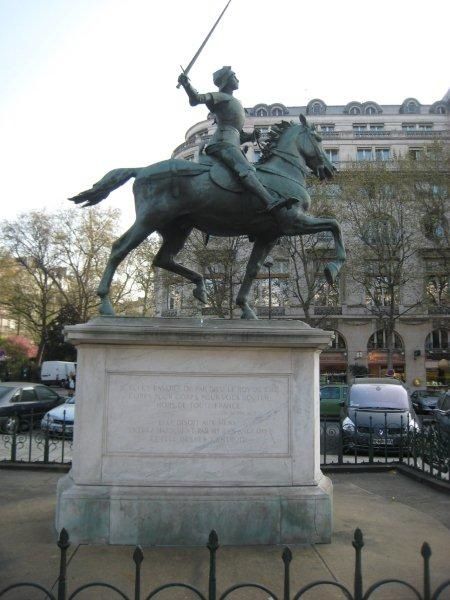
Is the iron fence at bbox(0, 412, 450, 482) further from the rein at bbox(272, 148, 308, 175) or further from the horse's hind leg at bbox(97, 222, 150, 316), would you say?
the rein at bbox(272, 148, 308, 175)

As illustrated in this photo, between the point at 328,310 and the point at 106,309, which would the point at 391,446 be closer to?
the point at 106,309

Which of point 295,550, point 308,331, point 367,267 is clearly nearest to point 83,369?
point 308,331

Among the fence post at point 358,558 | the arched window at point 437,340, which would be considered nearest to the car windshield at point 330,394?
the fence post at point 358,558

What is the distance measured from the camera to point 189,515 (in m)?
5.42

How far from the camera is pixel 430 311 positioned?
163 feet

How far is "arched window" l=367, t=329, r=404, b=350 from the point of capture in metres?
51.2

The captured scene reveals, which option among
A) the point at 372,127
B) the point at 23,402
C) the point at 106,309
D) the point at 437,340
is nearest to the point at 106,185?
the point at 106,309

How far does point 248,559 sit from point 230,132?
4809 millimetres

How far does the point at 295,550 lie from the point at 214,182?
13.4 feet

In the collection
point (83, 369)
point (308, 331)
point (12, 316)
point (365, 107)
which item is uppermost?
point (365, 107)

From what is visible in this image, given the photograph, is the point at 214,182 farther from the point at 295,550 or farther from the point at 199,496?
the point at 295,550

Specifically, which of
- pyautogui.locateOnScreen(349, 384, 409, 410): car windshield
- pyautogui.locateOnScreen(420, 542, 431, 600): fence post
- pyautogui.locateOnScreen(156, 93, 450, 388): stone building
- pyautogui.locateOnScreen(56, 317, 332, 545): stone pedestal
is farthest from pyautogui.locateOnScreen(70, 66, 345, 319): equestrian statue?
pyautogui.locateOnScreen(156, 93, 450, 388): stone building

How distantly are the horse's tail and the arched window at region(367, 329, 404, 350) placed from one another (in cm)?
4739

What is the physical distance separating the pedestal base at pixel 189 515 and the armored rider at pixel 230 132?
323 cm
